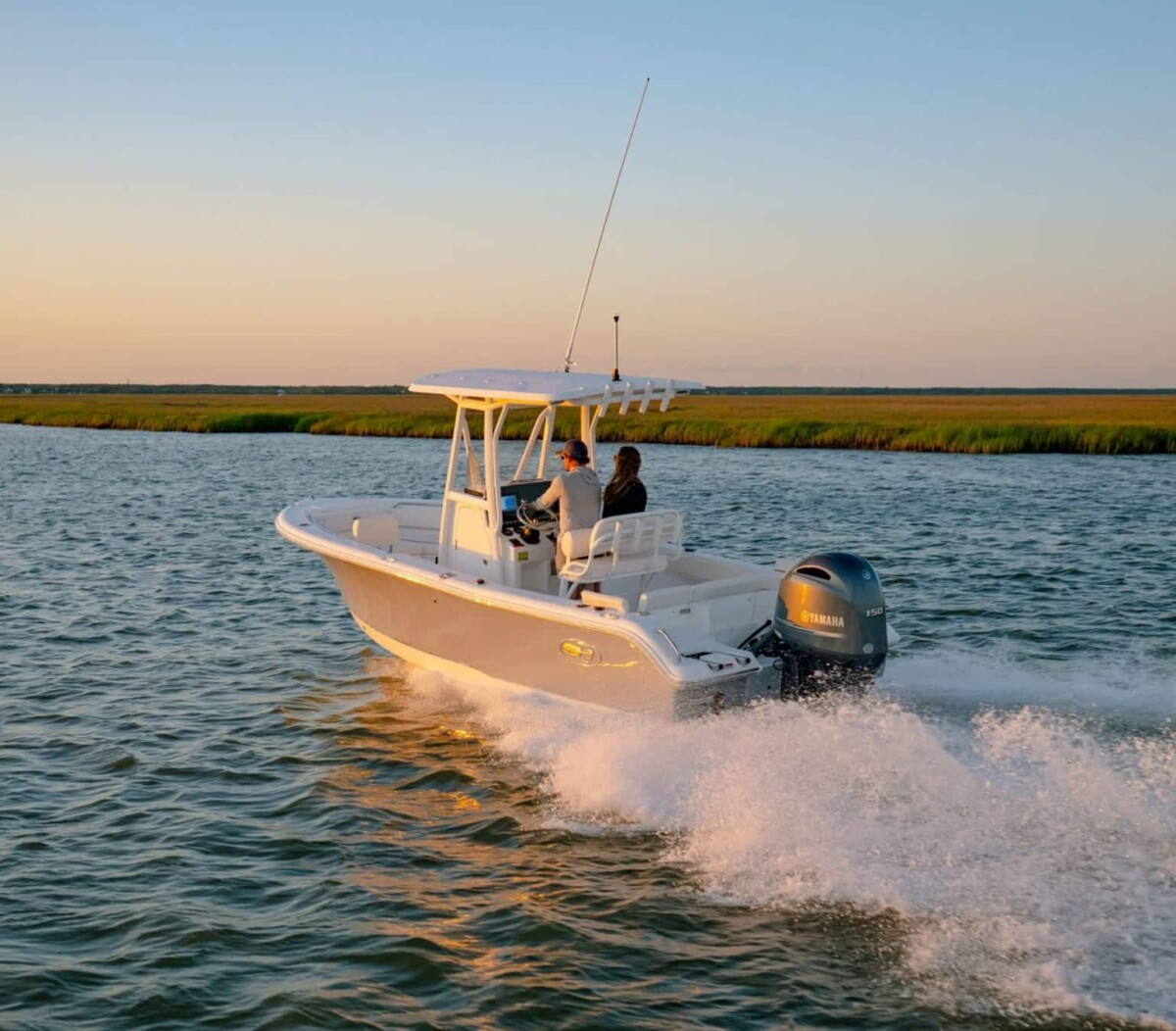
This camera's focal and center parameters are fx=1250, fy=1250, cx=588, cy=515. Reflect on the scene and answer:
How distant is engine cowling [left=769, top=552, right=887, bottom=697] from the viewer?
327 inches

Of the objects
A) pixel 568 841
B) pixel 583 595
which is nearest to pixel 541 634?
pixel 583 595

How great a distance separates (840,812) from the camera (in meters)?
7.16

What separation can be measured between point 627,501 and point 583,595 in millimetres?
1145

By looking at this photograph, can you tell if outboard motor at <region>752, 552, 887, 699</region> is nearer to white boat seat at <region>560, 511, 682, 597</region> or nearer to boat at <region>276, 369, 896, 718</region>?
boat at <region>276, 369, 896, 718</region>

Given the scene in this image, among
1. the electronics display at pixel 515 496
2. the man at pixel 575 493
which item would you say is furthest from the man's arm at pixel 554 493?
the electronics display at pixel 515 496

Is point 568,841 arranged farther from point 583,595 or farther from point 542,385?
point 542,385

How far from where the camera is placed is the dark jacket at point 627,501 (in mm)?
9695

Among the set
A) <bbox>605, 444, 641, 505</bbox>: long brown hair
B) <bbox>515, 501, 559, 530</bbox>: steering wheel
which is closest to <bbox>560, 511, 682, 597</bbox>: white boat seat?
<bbox>605, 444, 641, 505</bbox>: long brown hair

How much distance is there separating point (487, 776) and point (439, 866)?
1.47 meters

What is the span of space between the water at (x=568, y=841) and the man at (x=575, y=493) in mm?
1379

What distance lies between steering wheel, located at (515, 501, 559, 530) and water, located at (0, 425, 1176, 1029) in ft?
4.39

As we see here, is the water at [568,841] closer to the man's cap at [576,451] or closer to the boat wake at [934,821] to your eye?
the boat wake at [934,821]

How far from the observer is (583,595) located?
8.86m

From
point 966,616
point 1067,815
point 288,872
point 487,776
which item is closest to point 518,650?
point 487,776
